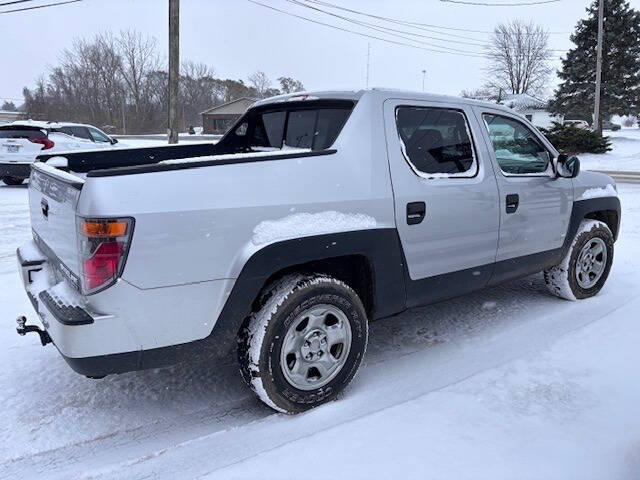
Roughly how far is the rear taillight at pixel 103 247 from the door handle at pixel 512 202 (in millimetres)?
2696

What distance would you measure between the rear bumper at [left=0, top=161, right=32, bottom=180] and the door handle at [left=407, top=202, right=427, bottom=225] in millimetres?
11750

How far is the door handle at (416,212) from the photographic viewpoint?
10.7ft

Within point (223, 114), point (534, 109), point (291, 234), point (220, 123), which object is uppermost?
point (223, 114)

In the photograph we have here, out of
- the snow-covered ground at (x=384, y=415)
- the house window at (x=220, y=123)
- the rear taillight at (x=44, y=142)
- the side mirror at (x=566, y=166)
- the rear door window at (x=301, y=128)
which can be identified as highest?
the house window at (x=220, y=123)

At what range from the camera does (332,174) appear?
299 centimetres

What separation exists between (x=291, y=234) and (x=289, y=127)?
133cm

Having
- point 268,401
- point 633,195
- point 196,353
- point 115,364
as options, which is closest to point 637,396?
point 268,401

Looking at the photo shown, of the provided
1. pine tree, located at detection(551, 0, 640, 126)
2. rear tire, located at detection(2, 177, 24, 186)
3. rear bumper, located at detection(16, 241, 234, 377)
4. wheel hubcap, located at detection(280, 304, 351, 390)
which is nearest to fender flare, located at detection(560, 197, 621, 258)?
wheel hubcap, located at detection(280, 304, 351, 390)

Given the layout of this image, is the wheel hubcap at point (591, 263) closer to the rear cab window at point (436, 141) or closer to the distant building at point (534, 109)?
the rear cab window at point (436, 141)

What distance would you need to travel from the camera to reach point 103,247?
241cm

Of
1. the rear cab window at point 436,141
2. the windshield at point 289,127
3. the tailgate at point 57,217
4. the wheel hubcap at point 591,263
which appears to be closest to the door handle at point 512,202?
the rear cab window at point 436,141

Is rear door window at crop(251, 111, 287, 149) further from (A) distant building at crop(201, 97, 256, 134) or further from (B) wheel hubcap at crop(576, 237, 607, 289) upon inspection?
(A) distant building at crop(201, 97, 256, 134)

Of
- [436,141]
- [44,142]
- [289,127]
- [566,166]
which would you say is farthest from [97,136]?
[566,166]

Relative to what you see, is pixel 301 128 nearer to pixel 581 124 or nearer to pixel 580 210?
pixel 580 210
